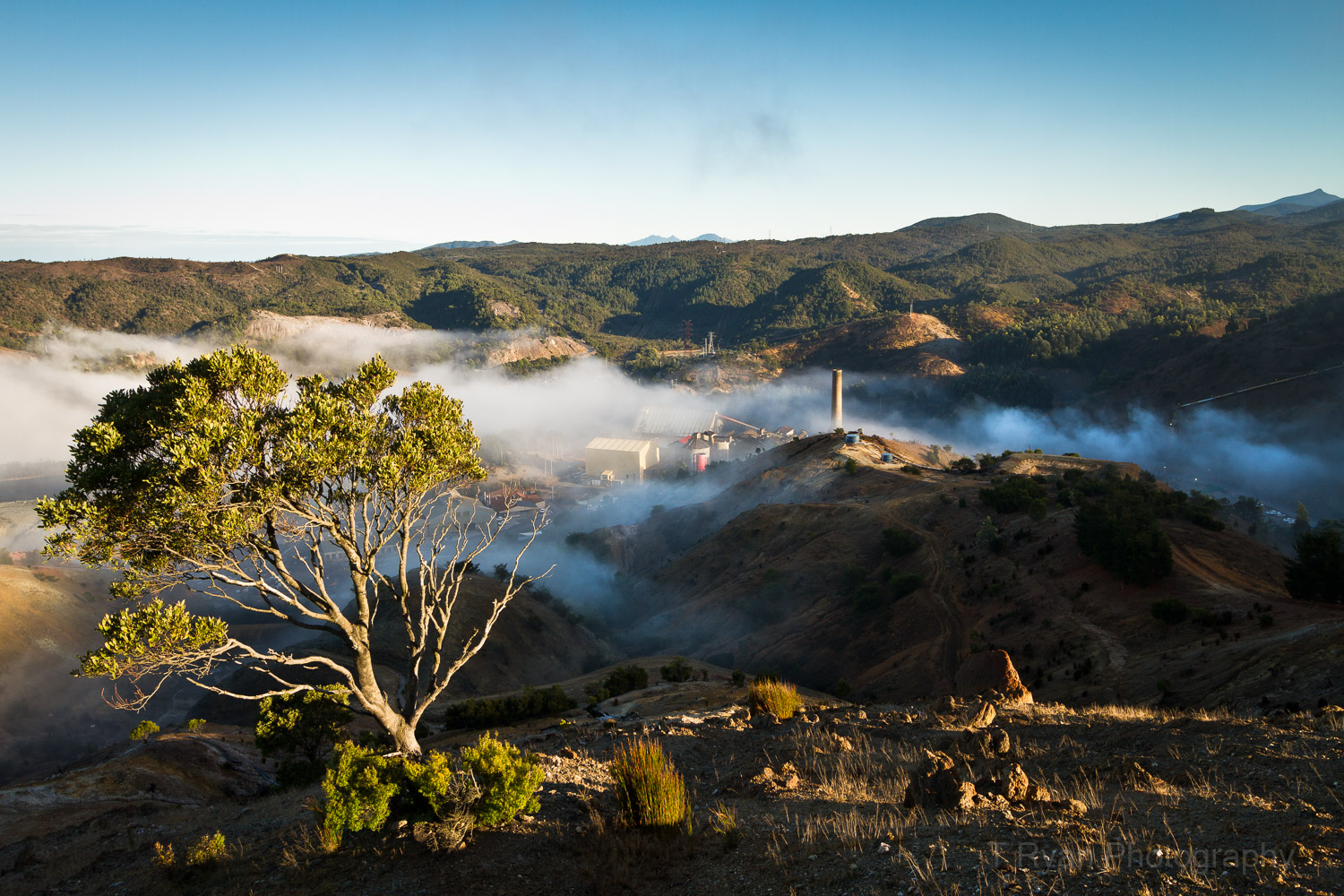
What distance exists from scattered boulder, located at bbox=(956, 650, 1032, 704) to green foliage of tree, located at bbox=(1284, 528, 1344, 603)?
44.9 feet

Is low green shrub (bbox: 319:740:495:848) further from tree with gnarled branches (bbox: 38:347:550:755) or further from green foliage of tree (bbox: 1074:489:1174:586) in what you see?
green foliage of tree (bbox: 1074:489:1174:586)

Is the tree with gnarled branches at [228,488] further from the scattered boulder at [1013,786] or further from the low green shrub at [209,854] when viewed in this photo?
the scattered boulder at [1013,786]

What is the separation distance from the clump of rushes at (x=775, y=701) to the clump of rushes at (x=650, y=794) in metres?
7.05

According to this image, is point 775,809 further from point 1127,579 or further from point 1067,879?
point 1127,579

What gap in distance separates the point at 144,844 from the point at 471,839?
7.63 metres

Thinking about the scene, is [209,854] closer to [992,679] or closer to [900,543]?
[992,679]

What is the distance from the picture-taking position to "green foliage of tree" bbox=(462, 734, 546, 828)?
336 inches

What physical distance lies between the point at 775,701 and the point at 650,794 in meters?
7.79

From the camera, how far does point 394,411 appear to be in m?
11.6

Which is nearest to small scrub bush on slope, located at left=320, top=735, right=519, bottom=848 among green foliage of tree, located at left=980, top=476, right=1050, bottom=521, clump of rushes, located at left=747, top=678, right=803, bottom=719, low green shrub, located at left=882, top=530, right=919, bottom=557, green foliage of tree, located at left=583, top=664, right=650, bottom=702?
clump of rushes, located at left=747, top=678, right=803, bottom=719

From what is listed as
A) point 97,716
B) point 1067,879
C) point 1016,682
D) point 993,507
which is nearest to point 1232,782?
point 1067,879

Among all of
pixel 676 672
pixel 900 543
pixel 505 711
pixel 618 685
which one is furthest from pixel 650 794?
pixel 900 543

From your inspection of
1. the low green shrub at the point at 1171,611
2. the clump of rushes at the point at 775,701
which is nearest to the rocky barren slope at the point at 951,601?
the low green shrub at the point at 1171,611

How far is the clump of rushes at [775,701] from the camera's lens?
1545 centimetres
